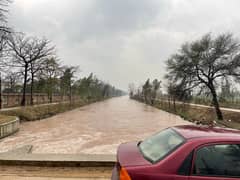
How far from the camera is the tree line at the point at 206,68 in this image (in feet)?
65.4

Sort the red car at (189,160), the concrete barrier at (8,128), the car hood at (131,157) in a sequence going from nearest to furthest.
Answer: the red car at (189,160)
the car hood at (131,157)
the concrete barrier at (8,128)

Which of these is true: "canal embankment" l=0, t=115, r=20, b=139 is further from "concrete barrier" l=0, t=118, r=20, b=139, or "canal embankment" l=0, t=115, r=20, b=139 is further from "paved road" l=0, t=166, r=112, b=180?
"paved road" l=0, t=166, r=112, b=180

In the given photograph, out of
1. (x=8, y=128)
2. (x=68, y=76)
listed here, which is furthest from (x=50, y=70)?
(x=8, y=128)

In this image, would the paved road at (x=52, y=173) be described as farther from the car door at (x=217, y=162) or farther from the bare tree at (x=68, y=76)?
the bare tree at (x=68, y=76)

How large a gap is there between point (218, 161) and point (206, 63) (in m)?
20.2

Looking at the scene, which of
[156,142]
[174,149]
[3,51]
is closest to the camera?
[174,149]

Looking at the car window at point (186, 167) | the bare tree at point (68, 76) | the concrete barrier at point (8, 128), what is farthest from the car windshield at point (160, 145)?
the bare tree at point (68, 76)

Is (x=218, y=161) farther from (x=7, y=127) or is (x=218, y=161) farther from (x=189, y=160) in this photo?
(x=7, y=127)

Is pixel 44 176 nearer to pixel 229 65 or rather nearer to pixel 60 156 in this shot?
pixel 60 156

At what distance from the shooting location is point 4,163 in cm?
453

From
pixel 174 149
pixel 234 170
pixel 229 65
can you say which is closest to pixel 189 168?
pixel 174 149

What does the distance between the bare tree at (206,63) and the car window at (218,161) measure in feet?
64.6

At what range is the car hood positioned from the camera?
229 cm

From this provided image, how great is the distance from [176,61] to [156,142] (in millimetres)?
20787
